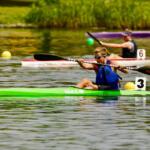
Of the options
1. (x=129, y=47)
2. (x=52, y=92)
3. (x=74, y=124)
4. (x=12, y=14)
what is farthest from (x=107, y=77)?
(x=12, y=14)

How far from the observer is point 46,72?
38031 millimetres

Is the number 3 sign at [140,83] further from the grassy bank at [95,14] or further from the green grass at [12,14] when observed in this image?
the green grass at [12,14]

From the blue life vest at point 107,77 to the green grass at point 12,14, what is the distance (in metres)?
43.6

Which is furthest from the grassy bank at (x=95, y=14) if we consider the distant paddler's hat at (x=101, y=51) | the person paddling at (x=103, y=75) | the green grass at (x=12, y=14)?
the distant paddler's hat at (x=101, y=51)

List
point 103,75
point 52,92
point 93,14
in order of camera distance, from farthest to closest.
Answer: point 93,14, point 103,75, point 52,92

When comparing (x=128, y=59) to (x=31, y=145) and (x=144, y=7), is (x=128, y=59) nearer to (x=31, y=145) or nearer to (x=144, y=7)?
(x=31, y=145)

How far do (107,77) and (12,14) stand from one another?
47899mm

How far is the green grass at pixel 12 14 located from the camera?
238ft

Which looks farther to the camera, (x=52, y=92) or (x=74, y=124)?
(x=52, y=92)

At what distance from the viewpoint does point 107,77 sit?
28.6 m

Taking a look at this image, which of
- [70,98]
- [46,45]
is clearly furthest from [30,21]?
[70,98]

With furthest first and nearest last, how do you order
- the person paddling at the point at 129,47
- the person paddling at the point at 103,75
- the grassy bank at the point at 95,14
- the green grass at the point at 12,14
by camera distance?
the green grass at the point at 12,14
the grassy bank at the point at 95,14
the person paddling at the point at 129,47
the person paddling at the point at 103,75

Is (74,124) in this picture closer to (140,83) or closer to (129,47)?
(140,83)

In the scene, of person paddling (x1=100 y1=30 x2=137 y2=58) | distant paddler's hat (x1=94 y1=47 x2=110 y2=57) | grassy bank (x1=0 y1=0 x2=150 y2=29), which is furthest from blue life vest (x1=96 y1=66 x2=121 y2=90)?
grassy bank (x1=0 y1=0 x2=150 y2=29)
